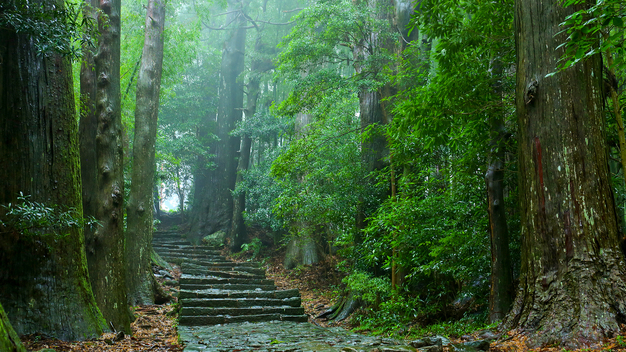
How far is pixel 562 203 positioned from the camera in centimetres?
363

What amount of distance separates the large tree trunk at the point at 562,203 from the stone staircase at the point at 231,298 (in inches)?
218

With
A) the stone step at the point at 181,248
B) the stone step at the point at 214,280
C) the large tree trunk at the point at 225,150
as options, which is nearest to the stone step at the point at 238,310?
the stone step at the point at 214,280

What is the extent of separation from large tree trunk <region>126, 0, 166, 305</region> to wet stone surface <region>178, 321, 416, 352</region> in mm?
2468

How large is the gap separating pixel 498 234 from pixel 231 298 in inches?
233

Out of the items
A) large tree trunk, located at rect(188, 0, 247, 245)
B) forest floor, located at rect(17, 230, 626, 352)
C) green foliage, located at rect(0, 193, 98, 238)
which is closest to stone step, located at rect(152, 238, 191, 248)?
large tree trunk, located at rect(188, 0, 247, 245)

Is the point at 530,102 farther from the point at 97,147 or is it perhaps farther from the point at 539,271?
the point at 97,147

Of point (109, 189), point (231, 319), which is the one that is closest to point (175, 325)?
point (231, 319)

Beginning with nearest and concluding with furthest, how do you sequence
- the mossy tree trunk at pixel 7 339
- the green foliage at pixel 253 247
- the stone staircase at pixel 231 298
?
the mossy tree trunk at pixel 7 339, the stone staircase at pixel 231 298, the green foliage at pixel 253 247

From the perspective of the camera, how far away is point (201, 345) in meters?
4.94

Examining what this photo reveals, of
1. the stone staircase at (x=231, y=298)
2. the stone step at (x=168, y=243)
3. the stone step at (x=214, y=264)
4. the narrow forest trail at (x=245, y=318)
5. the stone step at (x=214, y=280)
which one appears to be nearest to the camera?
the narrow forest trail at (x=245, y=318)

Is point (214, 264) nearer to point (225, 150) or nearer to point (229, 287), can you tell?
point (229, 287)

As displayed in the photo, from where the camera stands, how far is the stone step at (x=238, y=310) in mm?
7853

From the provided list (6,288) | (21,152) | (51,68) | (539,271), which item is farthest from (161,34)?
(539,271)

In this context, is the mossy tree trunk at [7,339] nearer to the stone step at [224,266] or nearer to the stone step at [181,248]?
the stone step at [224,266]
